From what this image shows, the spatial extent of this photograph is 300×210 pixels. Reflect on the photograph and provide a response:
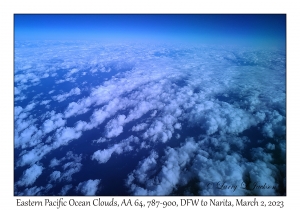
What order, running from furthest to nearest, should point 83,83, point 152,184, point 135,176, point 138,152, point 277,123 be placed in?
point 83,83 → point 277,123 → point 138,152 → point 135,176 → point 152,184

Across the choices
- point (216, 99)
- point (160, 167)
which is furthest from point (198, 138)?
point (216, 99)

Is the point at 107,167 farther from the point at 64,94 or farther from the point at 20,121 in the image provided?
the point at 64,94

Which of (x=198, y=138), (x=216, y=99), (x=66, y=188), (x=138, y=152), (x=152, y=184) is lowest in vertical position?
(x=66, y=188)

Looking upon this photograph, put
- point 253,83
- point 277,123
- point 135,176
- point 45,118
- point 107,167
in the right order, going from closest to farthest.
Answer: point 135,176 → point 107,167 → point 277,123 → point 45,118 → point 253,83

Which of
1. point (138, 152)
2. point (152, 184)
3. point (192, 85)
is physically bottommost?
point (152, 184)

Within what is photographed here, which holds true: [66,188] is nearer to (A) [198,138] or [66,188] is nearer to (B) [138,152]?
(B) [138,152]

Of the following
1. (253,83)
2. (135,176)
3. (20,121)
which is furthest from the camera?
(253,83)

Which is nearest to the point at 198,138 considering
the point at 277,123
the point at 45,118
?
the point at 277,123

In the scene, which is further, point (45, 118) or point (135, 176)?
point (45, 118)

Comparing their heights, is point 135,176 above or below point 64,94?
below
